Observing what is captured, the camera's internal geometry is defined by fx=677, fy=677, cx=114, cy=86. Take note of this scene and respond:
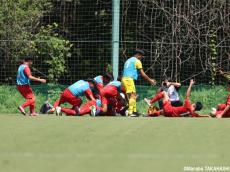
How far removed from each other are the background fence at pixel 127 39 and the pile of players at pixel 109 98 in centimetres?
597

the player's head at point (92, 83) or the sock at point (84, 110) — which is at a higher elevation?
the player's head at point (92, 83)

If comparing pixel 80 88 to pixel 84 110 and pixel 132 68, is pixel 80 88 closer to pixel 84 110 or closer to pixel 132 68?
pixel 84 110

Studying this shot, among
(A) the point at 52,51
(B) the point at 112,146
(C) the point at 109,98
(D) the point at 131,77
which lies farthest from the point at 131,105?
(A) the point at 52,51

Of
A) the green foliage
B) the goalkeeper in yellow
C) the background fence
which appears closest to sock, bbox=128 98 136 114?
the goalkeeper in yellow

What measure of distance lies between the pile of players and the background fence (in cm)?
Result: 597

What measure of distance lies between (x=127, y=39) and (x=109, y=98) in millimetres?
7854

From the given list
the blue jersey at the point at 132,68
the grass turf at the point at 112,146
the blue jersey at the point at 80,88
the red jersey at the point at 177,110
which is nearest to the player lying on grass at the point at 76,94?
the blue jersey at the point at 80,88

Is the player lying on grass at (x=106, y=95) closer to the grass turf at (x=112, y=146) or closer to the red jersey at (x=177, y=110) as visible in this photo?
the red jersey at (x=177, y=110)

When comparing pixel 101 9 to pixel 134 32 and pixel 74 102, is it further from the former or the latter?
pixel 74 102

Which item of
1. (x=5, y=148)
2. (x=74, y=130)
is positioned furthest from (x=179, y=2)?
(x=5, y=148)

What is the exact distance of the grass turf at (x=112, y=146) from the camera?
19.2 feet

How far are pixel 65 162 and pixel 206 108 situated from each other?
15.0 metres

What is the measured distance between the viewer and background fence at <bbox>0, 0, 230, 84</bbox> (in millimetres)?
22234

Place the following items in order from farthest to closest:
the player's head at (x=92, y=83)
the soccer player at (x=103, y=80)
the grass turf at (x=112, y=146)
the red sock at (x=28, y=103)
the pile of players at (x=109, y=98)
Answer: the soccer player at (x=103, y=80)
the player's head at (x=92, y=83)
the red sock at (x=28, y=103)
the pile of players at (x=109, y=98)
the grass turf at (x=112, y=146)
